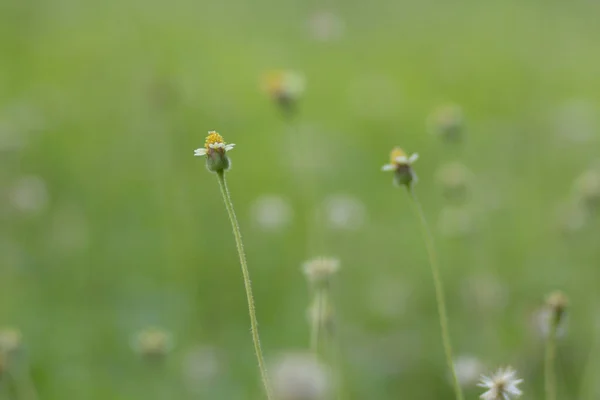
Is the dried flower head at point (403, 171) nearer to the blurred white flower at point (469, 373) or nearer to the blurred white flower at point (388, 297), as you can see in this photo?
the blurred white flower at point (469, 373)

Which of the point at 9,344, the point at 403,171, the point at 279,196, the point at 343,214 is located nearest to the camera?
the point at 403,171

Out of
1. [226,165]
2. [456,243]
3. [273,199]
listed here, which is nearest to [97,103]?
[273,199]

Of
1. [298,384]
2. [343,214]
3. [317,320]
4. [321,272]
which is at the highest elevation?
[343,214]

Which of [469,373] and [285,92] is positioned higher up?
[285,92]

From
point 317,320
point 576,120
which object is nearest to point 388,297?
point 317,320

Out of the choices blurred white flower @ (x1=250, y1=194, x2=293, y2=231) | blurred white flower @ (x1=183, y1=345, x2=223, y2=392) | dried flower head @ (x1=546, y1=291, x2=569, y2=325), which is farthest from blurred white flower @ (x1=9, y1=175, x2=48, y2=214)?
dried flower head @ (x1=546, y1=291, x2=569, y2=325)

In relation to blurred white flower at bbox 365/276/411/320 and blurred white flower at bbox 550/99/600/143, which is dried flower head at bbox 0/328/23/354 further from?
blurred white flower at bbox 550/99/600/143

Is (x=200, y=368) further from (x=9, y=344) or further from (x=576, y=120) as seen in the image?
(x=576, y=120)
